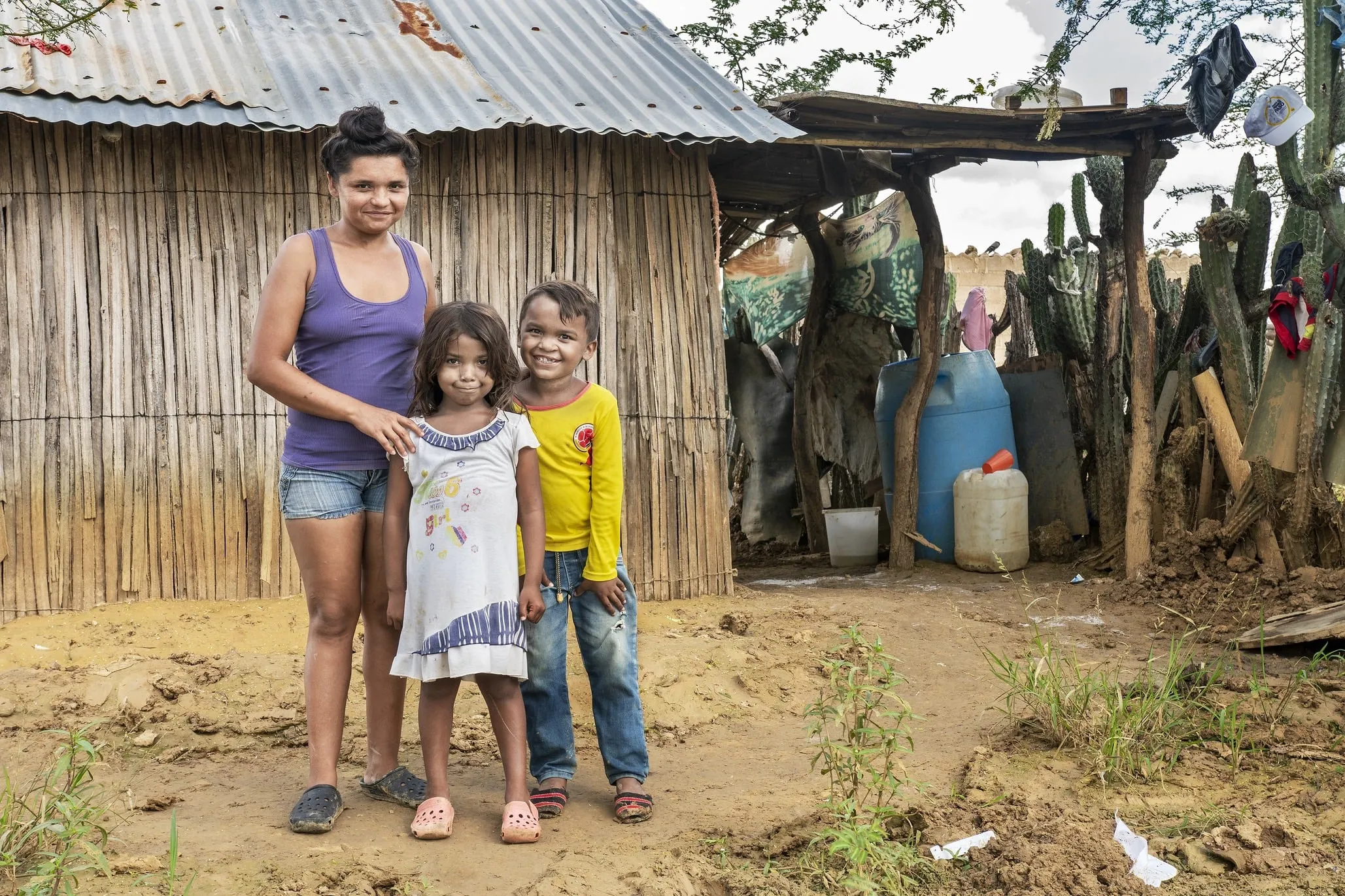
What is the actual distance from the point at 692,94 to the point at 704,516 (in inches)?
82.5

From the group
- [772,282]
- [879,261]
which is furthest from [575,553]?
[772,282]

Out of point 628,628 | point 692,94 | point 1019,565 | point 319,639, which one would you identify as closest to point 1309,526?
point 1019,565

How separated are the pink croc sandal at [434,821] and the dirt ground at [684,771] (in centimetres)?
3

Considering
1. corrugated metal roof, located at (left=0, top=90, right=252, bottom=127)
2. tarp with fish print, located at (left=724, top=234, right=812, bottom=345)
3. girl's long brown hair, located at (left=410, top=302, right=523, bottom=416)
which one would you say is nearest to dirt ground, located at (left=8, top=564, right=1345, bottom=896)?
girl's long brown hair, located at (left=410, top=302, right=523, bottom=416)

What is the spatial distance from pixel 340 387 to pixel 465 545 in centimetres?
50

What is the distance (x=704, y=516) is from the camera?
5.68m

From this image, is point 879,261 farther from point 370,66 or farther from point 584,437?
point 584,437

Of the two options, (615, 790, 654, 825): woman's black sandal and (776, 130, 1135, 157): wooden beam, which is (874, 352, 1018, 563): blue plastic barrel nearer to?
(776, 130, 1135, 157): wooden beam

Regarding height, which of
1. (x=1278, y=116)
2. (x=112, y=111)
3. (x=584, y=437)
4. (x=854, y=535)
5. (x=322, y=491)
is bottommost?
(x=854, y=535)

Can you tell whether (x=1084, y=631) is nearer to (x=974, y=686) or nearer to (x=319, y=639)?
(x=974, y=686)

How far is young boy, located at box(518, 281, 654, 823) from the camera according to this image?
2.83 meters

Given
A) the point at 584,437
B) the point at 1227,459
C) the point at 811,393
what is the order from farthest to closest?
1. the point at 811,393
2. the point at 1227,459
3. the point at 584,437

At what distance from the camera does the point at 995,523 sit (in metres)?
7.13

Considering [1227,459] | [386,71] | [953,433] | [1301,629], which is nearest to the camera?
[1301,629]
